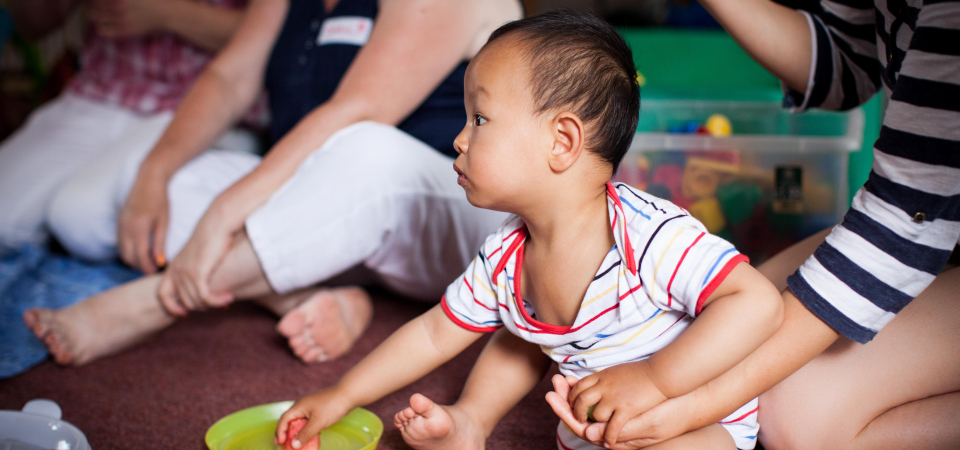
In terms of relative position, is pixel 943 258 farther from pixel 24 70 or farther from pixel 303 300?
pixel 24 70

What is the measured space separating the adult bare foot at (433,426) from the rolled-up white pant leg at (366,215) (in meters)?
0.37

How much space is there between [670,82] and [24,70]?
2436mm

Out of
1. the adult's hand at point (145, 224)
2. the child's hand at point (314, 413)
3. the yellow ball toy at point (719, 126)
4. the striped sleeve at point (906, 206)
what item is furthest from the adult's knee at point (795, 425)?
the adult's hand at point (145, 224)

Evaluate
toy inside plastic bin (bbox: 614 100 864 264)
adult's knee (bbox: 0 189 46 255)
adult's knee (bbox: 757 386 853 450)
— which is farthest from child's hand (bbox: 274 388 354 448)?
adult's knee (bbox: 0 189 46 255)

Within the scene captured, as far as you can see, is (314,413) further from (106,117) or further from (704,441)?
(106,117)

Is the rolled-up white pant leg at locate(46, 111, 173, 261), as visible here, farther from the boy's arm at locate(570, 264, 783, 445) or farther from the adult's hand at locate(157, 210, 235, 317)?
the boy's arm at locate(570, 264, 783, 445)

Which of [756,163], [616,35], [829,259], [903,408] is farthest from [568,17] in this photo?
[756,163]

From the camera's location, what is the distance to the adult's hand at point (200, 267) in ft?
3.11

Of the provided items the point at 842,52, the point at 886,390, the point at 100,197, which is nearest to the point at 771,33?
the point at 842,52

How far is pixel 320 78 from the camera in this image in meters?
1.22

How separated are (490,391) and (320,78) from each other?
73cm

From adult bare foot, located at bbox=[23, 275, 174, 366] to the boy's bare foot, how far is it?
217 mm

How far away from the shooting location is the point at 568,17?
626 mm

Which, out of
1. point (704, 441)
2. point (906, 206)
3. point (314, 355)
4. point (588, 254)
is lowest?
point (314, 355)
